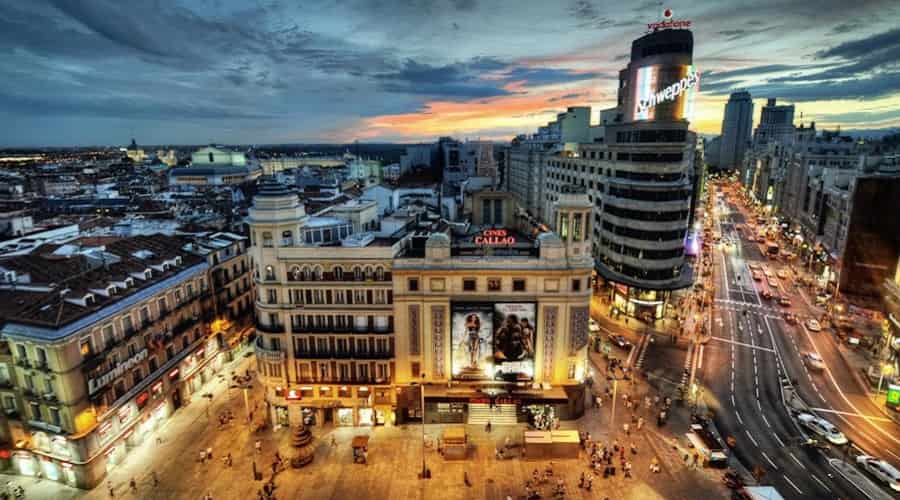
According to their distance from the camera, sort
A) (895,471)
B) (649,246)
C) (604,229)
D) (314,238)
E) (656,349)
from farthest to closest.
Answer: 1. (604,229)
2. (649,246)
3. (656,349)
4. (314,238)
5. (895,471)

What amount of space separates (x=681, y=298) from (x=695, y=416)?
4287 cm

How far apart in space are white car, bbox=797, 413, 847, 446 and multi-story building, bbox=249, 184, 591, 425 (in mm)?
23991

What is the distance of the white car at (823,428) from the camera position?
48.1m

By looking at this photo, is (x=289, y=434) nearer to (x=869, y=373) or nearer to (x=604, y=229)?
(x=604, y=229)

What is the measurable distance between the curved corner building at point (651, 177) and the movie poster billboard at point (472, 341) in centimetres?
3951

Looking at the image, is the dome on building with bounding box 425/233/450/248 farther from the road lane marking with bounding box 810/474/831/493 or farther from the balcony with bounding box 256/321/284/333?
the road lane marking with bounding box 810/474/831/493

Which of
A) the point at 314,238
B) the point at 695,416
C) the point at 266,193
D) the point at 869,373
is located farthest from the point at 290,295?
the point at 869,373

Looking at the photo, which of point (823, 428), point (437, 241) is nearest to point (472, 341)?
point (437, 241)

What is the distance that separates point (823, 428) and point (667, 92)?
174 ft

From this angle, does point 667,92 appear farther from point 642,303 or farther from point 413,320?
point 413,320

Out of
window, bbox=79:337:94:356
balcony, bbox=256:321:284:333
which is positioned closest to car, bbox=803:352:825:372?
balcony, bbox=256:321:284:333

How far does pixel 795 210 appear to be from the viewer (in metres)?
137

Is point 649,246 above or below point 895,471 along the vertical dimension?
above

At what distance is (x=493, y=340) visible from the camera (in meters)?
53.0
